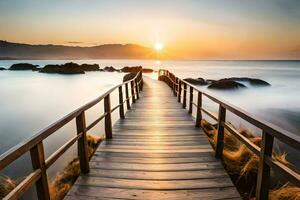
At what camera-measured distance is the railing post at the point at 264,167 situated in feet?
7.48

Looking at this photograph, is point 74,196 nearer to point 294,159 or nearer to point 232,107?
point 232,107

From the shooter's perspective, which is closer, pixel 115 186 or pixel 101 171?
pixel 115 186

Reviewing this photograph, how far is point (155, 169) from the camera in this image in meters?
3.60

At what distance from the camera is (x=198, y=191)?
2.95 metres

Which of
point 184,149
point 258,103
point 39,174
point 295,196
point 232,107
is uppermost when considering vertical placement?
point 232,107

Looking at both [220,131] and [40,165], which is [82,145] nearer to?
[40,165]

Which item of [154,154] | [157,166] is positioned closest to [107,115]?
[154,154]

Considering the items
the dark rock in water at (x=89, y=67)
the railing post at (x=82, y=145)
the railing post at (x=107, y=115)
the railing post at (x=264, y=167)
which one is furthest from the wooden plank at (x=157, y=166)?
the dark rock in water at (x=89, y=67)

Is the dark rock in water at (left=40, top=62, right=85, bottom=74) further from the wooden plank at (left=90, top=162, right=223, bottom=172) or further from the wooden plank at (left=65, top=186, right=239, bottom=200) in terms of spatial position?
the wooden plank at (left=65, top=186, right=239, bottom=200)

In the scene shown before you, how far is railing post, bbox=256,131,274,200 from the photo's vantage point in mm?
2279

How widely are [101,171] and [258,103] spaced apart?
3072 cm

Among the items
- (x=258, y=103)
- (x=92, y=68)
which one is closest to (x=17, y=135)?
(x=258, y=103)

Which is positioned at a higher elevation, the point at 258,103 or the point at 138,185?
the point at 138,185

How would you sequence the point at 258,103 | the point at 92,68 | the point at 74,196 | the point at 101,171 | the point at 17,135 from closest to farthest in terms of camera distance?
the point at 74,196
the point at 101,171
the point at 17,135
the point at 258,103
the point at 92,68
